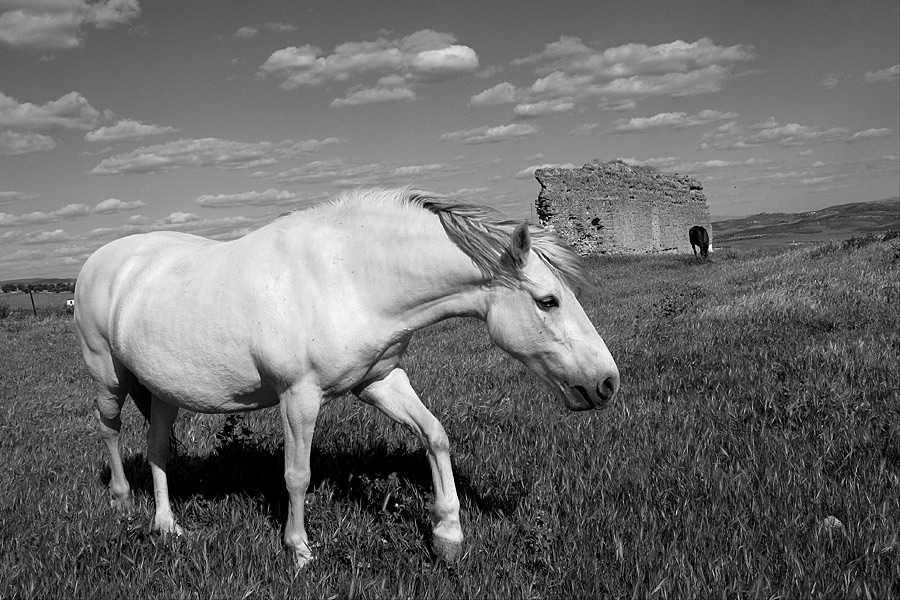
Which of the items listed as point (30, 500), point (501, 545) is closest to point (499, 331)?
point (501, 545)

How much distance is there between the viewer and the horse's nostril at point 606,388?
3131 millimetres

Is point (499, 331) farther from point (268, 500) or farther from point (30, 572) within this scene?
point (30, 572)

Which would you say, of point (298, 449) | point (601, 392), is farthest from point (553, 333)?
point (298, 449)

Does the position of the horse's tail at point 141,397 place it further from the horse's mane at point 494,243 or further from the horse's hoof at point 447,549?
the horse's mane at point 494,243

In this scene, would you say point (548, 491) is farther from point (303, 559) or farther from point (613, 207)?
point (613, 207)

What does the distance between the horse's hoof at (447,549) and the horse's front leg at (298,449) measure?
62 cm

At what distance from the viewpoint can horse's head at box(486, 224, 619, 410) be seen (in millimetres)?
3139

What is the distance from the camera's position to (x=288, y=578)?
3113 mm

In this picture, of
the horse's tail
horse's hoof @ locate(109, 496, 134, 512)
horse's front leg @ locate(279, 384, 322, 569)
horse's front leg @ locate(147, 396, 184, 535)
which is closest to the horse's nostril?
horse's front leg @ locate(279, 384, 322, 569)

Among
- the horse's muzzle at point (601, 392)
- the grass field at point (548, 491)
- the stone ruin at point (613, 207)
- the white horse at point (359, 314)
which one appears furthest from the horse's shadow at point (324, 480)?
the stone ruin at point (613, 207)

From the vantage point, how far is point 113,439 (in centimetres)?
448

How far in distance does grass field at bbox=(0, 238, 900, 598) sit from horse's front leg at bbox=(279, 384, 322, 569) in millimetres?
96

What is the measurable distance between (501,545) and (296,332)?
4.70 ft

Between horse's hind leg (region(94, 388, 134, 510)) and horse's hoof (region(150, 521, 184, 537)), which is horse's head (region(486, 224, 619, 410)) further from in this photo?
horse's hind leg (region(94, 388, 134, 510))
